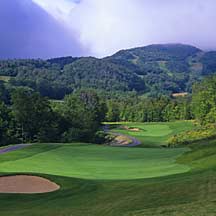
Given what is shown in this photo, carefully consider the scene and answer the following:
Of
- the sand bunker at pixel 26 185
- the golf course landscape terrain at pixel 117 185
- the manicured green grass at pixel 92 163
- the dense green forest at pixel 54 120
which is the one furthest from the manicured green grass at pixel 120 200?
the dense green forest at pixel 54 120

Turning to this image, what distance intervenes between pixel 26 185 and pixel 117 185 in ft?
21.5

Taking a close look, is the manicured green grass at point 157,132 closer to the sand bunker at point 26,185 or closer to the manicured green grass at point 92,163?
the manicured green grass at point 92,163

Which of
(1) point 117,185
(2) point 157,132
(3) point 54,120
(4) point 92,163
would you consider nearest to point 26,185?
(1) point 117,185

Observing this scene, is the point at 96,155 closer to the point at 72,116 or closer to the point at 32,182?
the point at 32,182

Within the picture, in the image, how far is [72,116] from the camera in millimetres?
95500

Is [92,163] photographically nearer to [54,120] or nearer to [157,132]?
[54,120]

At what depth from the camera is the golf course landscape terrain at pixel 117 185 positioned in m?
19.1

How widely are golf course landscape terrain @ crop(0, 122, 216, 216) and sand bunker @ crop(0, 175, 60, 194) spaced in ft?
1.98

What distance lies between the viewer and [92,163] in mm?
41125

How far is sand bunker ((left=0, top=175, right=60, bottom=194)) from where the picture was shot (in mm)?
26992

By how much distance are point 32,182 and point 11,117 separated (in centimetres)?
5787

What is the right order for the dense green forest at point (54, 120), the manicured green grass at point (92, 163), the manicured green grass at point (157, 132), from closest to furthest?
the manicured green grass at point (92, 163), the dense green forest at point (54, 120), the manicured green grass at point (157, 132)

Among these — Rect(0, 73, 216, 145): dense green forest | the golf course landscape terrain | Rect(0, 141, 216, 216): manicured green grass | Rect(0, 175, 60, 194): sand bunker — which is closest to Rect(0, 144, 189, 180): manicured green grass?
the golf course landscape terrain

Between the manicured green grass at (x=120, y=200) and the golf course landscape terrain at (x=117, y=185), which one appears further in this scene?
the golf course landscape terrain at (x=117, y=185)
